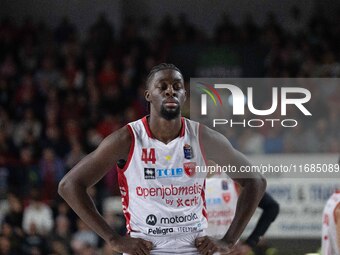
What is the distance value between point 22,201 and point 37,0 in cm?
414

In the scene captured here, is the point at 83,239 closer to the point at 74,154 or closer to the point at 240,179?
the point at 74,154

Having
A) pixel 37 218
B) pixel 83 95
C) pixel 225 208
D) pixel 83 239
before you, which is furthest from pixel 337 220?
pixel 83 95

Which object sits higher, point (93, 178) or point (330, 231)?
point (93, 178)

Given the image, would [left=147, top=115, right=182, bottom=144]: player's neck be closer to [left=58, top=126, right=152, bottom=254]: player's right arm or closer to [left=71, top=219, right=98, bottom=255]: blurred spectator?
[left=58, top=126, right=152, bottom=254]: player's right arm

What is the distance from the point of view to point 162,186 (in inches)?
189

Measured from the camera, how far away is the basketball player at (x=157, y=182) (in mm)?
4758

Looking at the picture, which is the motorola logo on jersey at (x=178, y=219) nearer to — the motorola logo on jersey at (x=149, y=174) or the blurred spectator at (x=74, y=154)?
the motorola logo on jersey at (x=149, y=174)

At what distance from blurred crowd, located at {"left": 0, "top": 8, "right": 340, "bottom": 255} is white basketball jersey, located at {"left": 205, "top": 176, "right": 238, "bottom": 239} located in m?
1.09

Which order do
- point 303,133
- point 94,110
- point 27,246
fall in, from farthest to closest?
1. point 94,110
2. point 27,246
3. point 303,133

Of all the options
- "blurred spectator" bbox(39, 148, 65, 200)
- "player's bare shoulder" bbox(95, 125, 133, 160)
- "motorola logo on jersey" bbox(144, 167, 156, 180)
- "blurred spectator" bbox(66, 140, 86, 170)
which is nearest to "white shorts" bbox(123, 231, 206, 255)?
"motorola logo on jersey" bbox(144, 167, 156, 180)

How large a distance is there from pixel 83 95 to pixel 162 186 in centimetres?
706

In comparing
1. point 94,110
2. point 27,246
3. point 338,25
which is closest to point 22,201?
point 27,246

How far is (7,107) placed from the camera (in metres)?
11.7

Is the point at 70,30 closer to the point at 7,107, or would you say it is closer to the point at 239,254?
the point at 7,107
